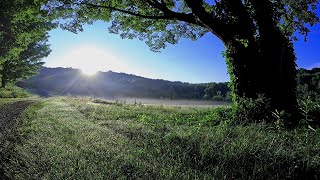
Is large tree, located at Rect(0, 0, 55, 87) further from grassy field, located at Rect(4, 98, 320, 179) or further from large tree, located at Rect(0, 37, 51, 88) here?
grassy field, located at Rect(4, 98, 320, 179)

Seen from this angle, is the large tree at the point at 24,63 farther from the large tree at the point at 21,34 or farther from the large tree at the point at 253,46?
the large tree at the point at 253,46

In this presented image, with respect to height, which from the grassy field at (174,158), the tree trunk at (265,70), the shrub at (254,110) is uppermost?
the tree trunk at (265,70)

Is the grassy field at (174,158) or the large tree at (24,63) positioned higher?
the large tree at (24,63)

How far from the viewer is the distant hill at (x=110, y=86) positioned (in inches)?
4370

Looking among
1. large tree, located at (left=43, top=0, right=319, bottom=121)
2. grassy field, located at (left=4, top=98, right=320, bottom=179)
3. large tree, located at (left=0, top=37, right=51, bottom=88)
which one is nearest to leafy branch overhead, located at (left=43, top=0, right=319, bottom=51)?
large tree, located at (left=43, top=0, right=319, bottom=121)

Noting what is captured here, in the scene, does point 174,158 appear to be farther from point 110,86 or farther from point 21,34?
point 110,86

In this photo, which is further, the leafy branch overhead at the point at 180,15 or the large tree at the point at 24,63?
the large tree at the point at 24,63

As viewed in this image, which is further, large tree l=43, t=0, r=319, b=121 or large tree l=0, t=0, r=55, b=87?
large tree l=0, t=0, r=55, b=87

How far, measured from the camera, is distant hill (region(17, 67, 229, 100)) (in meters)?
111

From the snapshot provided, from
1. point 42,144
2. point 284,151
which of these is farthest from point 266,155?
point 42,144

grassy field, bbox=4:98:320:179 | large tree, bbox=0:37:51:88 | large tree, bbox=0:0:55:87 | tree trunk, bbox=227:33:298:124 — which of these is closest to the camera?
grassy field, bbox=4:98:320:179

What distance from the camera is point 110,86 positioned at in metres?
151

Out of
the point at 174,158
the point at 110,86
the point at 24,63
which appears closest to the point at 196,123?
the point at 174,158

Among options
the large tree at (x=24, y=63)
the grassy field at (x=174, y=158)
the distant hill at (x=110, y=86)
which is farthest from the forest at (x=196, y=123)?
the distant hill at (x=110, y=86)
